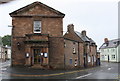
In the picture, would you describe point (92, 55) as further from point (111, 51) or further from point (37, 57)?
point (111, 51)

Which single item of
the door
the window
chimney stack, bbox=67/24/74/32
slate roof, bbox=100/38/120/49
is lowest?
the door

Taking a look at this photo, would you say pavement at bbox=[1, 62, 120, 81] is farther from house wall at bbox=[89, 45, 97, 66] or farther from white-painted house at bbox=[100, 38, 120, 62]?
white-painted house at bbox=[100, 38, 120, 62]

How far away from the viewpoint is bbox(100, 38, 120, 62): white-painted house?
59256mm

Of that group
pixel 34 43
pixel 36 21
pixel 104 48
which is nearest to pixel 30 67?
pixel 34 43

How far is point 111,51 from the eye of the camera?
203ft

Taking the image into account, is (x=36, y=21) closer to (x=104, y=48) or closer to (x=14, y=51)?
(x=14, y=51)

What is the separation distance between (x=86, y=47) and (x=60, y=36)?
13.5 m

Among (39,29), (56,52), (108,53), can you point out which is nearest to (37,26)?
(39,29)

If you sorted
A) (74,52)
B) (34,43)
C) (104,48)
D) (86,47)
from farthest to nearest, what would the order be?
1. (104,48)
2. (86,47)
3. (74,52)
4. (34,43)

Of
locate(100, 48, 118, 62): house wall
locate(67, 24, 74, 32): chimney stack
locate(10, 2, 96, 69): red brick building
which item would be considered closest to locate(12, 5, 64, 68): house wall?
locate(10, 2, 96, 69): red brick building

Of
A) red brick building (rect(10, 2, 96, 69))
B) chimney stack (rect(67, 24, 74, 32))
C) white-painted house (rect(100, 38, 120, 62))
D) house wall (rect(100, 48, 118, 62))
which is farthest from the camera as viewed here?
house wall (rect(100, 48, 118, 62))

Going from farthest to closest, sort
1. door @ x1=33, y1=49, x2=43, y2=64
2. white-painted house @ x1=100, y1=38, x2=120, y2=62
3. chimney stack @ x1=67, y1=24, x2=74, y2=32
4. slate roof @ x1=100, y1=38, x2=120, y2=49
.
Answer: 1. slate roof @ x1=100, y1=38, x2=120, y2=49
2. white-painted house @ x1=100, y1=38, x2=120, y2=62
3. chimney stack @ x1=67, y1=24, x2=74, y2=32
4. door @ x1=33, y1=49, x2=43, y2=64

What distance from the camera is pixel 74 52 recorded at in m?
27.2

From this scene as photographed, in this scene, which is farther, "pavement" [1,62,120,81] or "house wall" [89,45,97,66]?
"house wall" [89,45,97,66]
